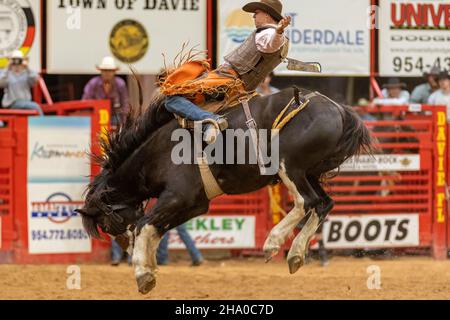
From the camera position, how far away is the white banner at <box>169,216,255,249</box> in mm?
11992

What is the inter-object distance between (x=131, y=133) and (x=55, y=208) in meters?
3.78

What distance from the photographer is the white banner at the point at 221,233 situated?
1199 cm

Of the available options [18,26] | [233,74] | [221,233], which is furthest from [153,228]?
[18,26]

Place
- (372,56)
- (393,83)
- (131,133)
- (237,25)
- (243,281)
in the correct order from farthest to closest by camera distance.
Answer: (372,56), (393,83), (237,25), (243,281), (131,133)

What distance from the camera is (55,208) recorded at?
1164cm

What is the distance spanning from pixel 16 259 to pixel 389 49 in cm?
527

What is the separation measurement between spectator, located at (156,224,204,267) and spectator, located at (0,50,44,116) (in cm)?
207

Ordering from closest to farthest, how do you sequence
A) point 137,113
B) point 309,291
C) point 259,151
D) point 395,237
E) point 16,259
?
point 259,151 < point 137,113 < point 309,291 < point 16,259 < point 395,237

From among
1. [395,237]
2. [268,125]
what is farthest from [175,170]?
[395,237]

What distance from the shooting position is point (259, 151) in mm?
7645

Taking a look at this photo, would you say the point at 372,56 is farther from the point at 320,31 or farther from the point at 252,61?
the point at 252,61

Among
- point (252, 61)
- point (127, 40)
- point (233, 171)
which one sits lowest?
point (233, 171)

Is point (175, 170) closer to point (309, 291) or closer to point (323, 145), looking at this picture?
point (323, 145)

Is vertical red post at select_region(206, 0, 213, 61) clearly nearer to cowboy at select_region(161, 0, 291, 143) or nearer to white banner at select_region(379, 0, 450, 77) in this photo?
white banner at select_region(379, 0, 450, 77)
